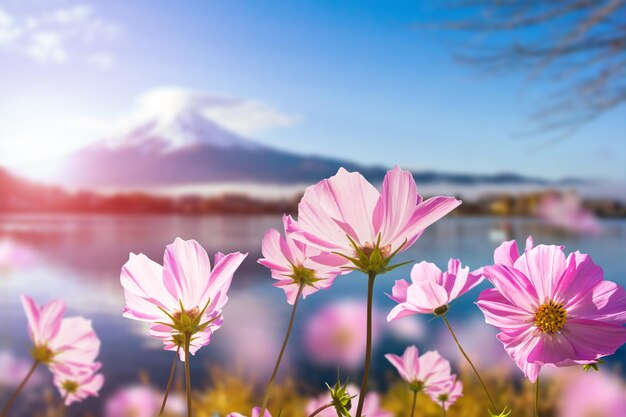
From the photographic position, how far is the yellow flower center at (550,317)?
0.69ft

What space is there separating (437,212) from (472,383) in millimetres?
1525

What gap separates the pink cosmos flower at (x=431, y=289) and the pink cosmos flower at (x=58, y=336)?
0.64ft

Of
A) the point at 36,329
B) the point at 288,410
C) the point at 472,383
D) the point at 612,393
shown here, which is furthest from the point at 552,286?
the point at 472,383

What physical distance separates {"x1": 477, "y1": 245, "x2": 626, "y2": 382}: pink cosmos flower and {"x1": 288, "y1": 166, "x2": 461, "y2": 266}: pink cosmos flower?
0.11 ft

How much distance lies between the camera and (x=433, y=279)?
0.28 meters

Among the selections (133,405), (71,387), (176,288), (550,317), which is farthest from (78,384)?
(133,405)

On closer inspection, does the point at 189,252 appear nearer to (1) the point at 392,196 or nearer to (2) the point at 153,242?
(1) the point at 392,196

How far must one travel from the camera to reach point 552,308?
0.22 m

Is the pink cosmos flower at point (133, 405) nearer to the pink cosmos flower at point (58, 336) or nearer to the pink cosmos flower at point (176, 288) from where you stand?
the pink cosmos flower at point (58, 336)

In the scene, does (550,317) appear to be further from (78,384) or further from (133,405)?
(133,405)

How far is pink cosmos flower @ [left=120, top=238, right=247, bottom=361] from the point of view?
0.22 m

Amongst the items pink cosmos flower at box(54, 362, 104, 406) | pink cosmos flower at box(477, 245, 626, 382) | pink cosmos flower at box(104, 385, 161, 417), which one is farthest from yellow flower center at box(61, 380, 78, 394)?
pink cosmos flower at box(104, 385, 161, 417)

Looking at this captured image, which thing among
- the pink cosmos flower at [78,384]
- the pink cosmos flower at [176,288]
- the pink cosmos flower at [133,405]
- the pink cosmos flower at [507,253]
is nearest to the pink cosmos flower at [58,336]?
the pink cosmos flower at [78,384]

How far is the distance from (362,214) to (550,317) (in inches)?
3.2
